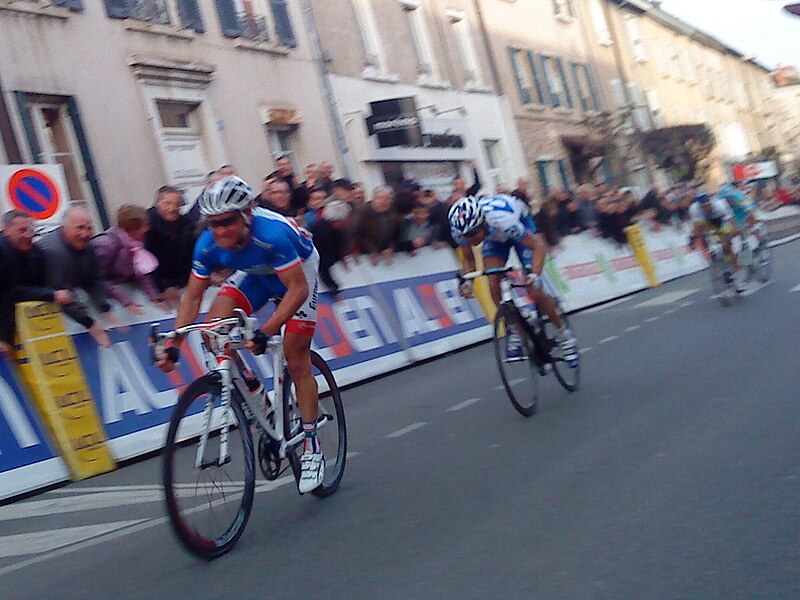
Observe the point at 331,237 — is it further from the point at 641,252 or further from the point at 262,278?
the point at 641,252

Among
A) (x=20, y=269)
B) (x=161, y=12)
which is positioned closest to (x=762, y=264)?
(x=161, y=12)

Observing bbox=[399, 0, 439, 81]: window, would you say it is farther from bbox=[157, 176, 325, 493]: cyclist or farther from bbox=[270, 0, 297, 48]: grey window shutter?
bbox=[157, 176, 325, 493]: cyclist

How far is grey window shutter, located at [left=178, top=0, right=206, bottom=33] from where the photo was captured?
21.1 m

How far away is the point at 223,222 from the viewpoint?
6242 millimetres

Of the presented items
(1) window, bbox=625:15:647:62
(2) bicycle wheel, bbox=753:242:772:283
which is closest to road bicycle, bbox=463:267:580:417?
(2) bicycle wheel, bbox=753:242:772:283

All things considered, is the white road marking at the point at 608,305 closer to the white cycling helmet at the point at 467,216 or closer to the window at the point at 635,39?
the white cycling helmet at the point at 467,216

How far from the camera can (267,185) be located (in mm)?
14836

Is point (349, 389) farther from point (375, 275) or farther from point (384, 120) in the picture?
point (384, 120)

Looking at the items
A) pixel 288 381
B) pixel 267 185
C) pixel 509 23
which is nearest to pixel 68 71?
pixel 267 185

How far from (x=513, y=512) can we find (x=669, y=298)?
607 inches

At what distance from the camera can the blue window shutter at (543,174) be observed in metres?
37.3

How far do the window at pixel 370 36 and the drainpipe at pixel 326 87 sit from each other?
240cm

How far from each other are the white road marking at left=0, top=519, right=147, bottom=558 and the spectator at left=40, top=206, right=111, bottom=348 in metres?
3.35

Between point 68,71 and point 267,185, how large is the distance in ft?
16.0
